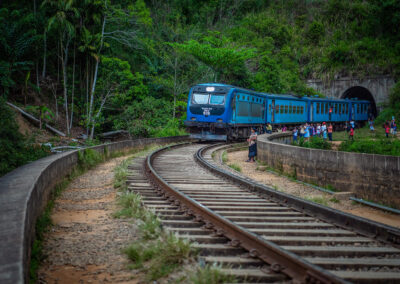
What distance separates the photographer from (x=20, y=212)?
4.67 metres

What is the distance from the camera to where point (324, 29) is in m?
63.1

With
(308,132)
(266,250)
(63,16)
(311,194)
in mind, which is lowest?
(311,194)

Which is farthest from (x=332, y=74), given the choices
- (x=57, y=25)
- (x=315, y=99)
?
(x=57, y=25)

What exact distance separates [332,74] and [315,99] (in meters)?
16.0

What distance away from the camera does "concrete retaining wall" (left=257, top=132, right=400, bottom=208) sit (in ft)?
31.9

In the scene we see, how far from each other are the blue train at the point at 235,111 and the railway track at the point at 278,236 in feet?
48.0

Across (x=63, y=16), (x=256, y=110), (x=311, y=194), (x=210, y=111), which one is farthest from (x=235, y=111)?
(x=63, y=16)

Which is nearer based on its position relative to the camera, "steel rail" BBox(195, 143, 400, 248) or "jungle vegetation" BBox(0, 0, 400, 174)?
"steel rail" BBox(195, 143, 400, 248)

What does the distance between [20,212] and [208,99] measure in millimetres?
19399

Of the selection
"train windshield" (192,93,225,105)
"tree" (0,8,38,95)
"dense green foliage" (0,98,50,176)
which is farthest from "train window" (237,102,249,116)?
"dense green foliage" (0,98,50,176)

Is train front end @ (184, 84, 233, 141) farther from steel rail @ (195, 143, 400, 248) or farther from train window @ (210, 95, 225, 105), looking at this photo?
steel rail @ (195, 143, 400, 248)

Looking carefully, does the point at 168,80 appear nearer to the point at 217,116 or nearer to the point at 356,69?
the point at 217,116

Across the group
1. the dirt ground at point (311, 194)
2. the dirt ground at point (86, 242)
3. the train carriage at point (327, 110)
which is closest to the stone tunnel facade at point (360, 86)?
the train carriage at point (327, 110)

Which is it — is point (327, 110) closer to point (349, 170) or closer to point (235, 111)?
point (235, 111)
